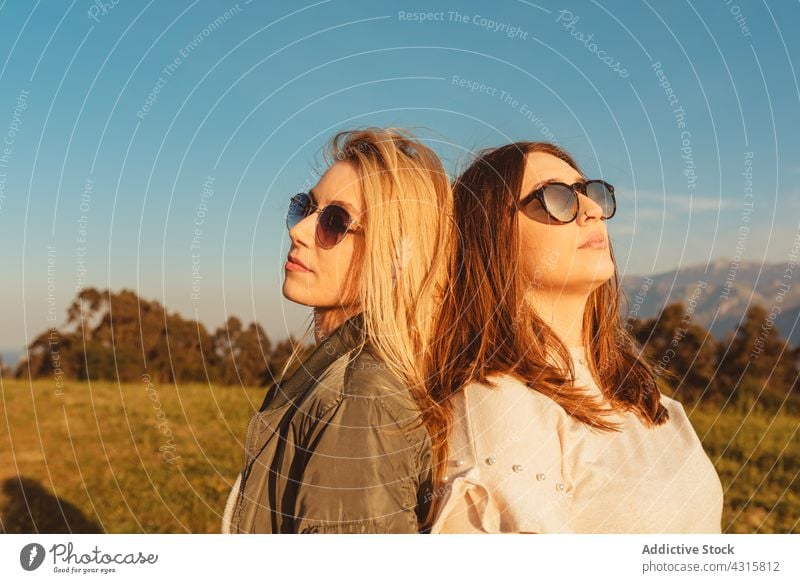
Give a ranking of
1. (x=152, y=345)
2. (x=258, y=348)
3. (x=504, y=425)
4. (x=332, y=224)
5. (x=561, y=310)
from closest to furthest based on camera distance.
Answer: (x=504, y=425) < (x=332, y=224) < (x=561, y=310) < (x=258, y=348) < (x=152, y=345)

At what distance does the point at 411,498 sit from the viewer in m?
2.19

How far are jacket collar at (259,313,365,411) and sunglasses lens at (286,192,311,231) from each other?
0.41 m

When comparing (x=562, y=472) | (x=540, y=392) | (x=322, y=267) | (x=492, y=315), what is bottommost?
(x=562, y=472)

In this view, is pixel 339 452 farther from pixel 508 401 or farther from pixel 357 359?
pixel 508 401

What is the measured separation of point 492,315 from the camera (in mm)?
2504

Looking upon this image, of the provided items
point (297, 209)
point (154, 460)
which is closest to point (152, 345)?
point (154, 460)

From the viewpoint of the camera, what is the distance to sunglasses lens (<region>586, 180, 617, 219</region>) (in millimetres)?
2693

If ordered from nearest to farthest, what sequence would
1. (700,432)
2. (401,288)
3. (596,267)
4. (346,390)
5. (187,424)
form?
(346,390) < (401,288) < (596,267) < (700,432) < (187,424)

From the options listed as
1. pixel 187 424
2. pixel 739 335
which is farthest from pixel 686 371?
pixel 187 424

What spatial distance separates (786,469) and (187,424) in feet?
15.5

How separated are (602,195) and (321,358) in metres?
1.18

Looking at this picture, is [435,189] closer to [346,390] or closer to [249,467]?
[346,390]

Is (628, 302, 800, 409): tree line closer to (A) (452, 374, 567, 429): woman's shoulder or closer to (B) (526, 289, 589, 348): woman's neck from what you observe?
(B) (526, 289, 589, 348): woman's neck

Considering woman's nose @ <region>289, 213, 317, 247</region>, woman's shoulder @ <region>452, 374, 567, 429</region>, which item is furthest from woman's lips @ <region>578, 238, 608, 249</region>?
woman's nose @ <region>289, 213, 317, 247</region>
